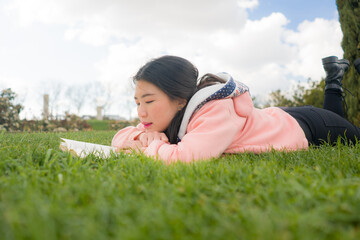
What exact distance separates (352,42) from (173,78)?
5345 millimetres

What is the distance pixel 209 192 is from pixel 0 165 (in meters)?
1.34

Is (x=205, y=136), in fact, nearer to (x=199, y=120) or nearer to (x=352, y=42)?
(x=199, y=120)

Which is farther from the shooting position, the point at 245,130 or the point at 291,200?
the point at 245,130

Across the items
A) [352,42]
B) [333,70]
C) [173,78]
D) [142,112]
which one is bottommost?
[142,112]

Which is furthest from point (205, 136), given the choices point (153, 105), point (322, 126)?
point (322, 126)

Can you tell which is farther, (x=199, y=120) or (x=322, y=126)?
(x=322, y=126)

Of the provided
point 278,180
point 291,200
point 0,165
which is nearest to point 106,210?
point 291,200

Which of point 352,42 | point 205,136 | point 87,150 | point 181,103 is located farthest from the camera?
point 352,42

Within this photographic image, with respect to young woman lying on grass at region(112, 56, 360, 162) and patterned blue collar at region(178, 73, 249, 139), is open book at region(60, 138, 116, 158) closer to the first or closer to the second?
young woman lying on grass at region(112, 56, 360, 162)

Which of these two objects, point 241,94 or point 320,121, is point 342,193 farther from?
point 320,121

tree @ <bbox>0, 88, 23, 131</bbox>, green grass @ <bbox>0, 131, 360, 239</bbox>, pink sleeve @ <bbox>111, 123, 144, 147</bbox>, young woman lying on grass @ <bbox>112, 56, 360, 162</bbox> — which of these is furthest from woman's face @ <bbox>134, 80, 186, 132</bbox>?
tree @ <bbox>0, 88, 23, 131</bbox>

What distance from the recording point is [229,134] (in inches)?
86.3

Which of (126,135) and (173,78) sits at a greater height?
(173,78)

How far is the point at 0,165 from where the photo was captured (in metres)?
1.60
